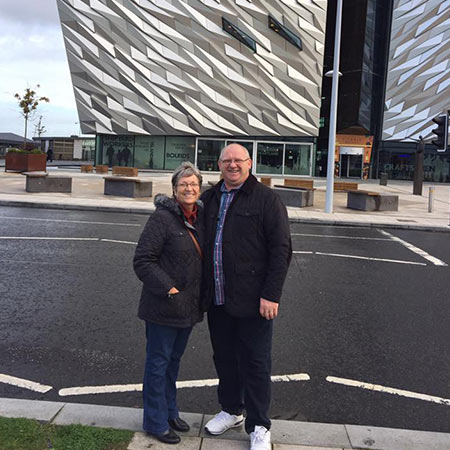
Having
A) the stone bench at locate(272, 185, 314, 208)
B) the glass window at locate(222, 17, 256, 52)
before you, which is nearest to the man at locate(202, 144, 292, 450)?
the stone bench at locate(272, 185, 314, 208)

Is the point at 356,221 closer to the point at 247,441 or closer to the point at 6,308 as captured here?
the point at 6,308

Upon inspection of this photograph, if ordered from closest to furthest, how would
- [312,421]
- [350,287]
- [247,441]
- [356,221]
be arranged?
[247,441], [312,421], [350,287], [356,221]

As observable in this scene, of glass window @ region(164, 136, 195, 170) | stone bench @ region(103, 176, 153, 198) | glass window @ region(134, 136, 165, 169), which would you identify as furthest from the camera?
glass window @ region(134, 136, 165, 169)

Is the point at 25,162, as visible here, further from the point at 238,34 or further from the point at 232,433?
the point at 232,433

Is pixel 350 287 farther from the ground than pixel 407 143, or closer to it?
closer to it

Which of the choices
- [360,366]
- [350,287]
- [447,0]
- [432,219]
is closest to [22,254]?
[350,287]

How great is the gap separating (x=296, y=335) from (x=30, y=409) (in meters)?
2.75

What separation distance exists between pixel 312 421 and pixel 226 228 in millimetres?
1536

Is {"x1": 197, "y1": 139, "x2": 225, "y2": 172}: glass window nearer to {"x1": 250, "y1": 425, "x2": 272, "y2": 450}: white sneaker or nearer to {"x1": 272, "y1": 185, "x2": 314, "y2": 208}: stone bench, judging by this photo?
{"x1": 272, "y1": 185, "x2": 314, "y2": 208}: stone bench

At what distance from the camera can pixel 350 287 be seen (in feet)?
23.1

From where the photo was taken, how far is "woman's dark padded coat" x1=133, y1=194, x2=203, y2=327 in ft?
9.56

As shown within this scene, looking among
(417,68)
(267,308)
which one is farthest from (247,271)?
(417,68)

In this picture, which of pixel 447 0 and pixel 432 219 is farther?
pixel 447 0

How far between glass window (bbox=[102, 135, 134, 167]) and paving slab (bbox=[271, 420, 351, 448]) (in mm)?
40643
